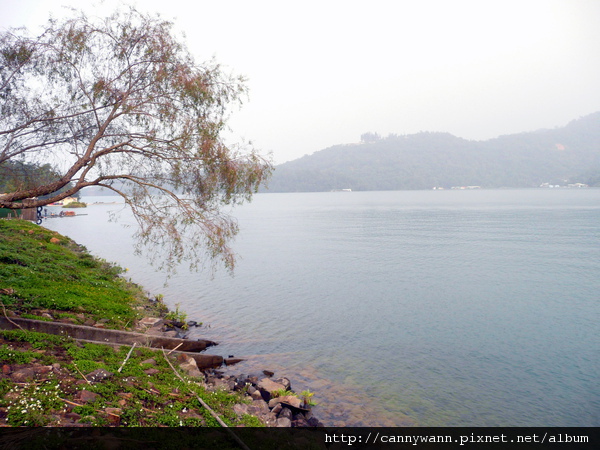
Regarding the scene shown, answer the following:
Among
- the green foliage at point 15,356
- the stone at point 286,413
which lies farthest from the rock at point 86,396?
the stone at point 286,413

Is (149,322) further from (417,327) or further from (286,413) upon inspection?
(417,327)

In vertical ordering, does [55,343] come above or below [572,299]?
above

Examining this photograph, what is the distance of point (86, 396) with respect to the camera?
26.6 feet

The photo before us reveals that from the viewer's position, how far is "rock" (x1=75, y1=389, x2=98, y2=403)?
7980mm

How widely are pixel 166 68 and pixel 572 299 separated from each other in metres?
25.6

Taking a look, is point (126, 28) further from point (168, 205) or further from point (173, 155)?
point (168, 205)

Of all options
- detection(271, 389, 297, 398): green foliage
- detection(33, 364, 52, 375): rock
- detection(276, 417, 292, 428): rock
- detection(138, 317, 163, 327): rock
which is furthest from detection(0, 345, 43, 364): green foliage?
detection(138, 317, 163, 327): rock

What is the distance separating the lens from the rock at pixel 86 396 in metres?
7.98

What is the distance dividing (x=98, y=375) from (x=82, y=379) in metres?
0.41

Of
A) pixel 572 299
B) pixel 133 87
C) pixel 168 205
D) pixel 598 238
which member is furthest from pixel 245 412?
pixel 598 238

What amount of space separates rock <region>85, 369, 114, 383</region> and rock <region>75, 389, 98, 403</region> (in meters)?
0.71

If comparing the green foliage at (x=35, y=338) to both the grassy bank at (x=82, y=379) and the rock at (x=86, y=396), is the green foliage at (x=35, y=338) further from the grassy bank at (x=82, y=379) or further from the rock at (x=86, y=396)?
the rock at (x=86, y=396)

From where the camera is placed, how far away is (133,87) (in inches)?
526
